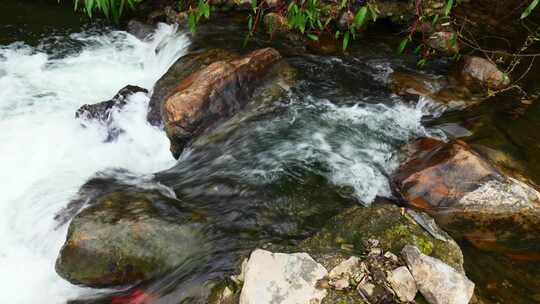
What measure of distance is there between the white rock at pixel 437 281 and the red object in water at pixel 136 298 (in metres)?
2.21

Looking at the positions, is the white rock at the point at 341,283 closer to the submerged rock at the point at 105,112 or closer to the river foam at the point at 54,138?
the river foam at the point at 54,138

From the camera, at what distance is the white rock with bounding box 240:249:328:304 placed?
290cm

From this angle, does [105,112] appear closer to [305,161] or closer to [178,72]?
[178,72]

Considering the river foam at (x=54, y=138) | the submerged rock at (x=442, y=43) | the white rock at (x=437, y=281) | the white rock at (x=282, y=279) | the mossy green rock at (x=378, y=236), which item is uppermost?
the white rock at (x=282, y=279)

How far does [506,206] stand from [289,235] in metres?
2.47

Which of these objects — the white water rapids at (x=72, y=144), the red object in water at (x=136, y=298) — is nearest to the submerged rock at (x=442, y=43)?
the white water rapids at (x=72, y=144)

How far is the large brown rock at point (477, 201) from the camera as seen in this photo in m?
4.93

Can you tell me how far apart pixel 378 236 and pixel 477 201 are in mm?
2127

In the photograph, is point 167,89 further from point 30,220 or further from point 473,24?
point 473,24

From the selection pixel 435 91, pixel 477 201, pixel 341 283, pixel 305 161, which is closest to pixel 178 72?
pixel 305 161

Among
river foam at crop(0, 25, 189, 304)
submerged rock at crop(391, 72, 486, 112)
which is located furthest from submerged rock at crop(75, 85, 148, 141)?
submerged rock at crop(391, 72, 486, 112)

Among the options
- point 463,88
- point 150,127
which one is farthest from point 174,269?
point 463,88

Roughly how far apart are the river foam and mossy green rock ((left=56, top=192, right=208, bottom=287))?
11.1 inches

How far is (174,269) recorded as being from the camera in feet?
13.8
